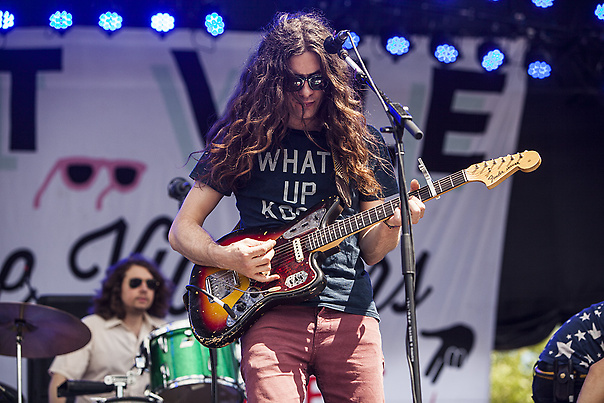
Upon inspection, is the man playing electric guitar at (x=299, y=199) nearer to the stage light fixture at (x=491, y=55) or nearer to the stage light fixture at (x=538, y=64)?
the stage light fixture at (x=491, y=55)

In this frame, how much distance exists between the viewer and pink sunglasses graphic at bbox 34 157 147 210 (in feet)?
22.4

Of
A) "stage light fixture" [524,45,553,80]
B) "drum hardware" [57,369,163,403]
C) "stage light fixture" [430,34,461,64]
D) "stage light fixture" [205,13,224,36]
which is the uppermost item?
"stage light fixture" [205,13,224,36]

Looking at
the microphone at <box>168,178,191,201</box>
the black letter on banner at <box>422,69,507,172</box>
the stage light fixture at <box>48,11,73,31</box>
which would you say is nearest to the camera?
the microphone at <box>168,178,191,201</box>

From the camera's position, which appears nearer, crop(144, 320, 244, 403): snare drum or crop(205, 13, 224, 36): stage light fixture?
crop(144, 320, 244, 403): snare drum

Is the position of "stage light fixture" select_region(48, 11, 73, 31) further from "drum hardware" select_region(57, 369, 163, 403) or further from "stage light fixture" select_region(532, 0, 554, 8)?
"stage light fixture" select_region(532, 0, 554, 8)

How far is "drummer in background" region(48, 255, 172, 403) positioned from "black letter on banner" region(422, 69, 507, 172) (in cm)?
284

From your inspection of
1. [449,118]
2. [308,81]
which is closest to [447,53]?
[449,118]

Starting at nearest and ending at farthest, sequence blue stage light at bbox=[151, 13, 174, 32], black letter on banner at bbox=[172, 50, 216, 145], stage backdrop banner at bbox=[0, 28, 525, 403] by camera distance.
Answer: blue stage light at bbox=[151, 13, 174, 32], stage backdrop banner at bbox=[0, 28, 525, 403], black letter on banner at bbox=[172, 50, 216, 145]

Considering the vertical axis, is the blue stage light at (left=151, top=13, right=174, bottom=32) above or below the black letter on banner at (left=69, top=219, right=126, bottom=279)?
above

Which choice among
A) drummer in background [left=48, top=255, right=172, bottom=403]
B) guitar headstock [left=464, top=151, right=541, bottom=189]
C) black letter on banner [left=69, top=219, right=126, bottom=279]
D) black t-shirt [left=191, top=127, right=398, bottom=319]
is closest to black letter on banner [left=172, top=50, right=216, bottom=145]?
black letter on banner [left=69, top=219, right=126, bottom=279]

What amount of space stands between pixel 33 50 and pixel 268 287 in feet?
16.4

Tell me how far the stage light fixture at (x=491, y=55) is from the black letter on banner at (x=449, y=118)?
364mm

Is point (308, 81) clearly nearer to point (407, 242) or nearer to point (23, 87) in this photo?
point (407, 242)

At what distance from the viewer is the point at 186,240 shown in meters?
2.91
